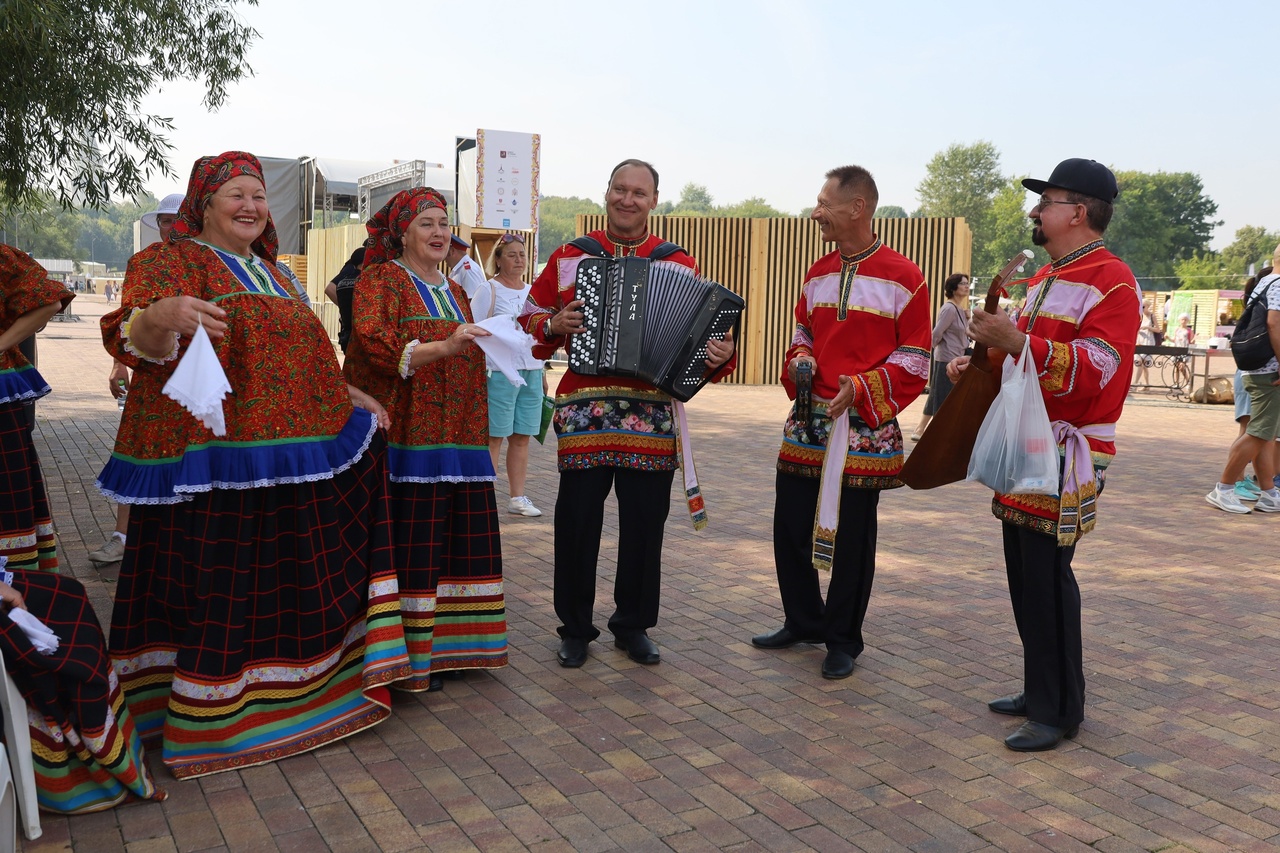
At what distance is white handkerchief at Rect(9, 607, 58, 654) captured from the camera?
304cm

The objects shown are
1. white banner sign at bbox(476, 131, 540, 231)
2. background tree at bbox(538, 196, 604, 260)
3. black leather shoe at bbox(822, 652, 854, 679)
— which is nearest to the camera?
black leather shoe at bbox(822, 652, 854, 679)

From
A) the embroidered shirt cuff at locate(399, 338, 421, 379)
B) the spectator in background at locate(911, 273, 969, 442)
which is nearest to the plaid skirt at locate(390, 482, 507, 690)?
the embroidered shirt cuff at locate(399, 338, 421, 379)

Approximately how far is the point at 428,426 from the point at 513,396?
11.5 ft

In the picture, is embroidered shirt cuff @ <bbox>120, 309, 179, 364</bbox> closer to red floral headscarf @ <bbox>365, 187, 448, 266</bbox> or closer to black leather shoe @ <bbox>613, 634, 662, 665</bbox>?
red floral headscarf @ <bbox>365, 187, 448, 266</bbox>

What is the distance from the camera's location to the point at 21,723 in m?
3.08

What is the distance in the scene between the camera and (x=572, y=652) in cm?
477

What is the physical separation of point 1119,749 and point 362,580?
9.48ft

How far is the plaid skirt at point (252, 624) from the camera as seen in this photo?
11.8 feet

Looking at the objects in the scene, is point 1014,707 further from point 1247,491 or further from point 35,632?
point 1247,491

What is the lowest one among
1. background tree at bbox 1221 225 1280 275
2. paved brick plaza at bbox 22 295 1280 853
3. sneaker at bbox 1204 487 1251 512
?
paved brick plaza at bbox 22 295 1280 853

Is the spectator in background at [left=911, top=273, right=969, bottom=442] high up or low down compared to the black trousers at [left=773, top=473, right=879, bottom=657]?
up

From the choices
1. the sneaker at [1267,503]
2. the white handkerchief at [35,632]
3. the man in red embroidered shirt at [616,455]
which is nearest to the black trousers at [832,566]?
the man in red embroidered shirt at [616,455]

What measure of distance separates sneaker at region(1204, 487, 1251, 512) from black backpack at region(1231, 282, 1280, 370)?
1139 mm

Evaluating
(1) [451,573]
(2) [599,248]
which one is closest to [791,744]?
(1) [451,573]
